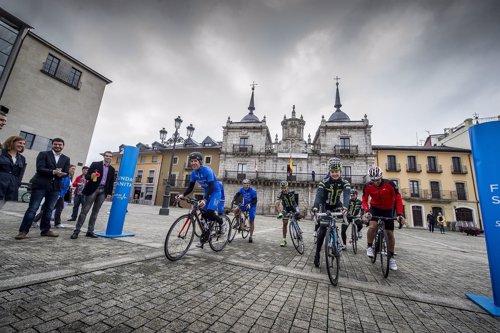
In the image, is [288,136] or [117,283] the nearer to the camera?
[117,283]

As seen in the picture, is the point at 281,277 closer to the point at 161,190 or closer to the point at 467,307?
the point at 467,307

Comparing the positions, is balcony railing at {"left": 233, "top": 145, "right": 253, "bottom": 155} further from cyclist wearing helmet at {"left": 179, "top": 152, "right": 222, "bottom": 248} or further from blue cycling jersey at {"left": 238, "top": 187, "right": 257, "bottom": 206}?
cyclist wearing helmet at {"left": 179, "top": 152, "right": 222, "bottom": 248}

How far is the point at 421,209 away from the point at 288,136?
2024cm

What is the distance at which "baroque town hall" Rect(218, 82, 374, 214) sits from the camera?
96.0 ft

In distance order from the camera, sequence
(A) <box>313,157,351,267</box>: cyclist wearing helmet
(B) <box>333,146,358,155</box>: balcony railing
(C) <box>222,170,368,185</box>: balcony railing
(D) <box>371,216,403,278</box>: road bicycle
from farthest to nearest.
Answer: (C) <box>222,170,368,185</box>: balcony railing → (B) <box>333,146,358,155</box>: balcony railing → (A) <box>313,157,351,267</box>: cyclist wearing helmet → (D) <box>371,216,403,278</box>: road bicycle

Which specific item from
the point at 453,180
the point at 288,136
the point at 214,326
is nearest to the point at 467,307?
the point at 214,326

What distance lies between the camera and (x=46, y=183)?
4.52m

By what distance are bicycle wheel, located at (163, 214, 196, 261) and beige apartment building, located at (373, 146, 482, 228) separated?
30.4m

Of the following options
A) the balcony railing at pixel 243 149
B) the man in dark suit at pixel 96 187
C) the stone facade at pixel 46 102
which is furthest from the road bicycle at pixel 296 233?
the balcony railing at pixel 243 149

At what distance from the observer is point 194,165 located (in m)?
4.32

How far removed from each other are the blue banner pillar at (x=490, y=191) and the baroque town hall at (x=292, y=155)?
25720 mm

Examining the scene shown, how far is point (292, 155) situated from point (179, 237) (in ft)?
91.9

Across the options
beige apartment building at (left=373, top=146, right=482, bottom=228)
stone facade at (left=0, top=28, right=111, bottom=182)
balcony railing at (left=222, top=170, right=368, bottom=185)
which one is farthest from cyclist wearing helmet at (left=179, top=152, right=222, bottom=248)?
beige apartment building at (left=373, top=146, right=482, bottom=228)

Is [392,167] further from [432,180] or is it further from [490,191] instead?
[490,191]
